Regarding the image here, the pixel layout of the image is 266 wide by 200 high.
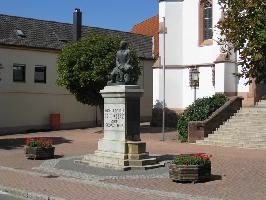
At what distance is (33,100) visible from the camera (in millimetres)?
35875

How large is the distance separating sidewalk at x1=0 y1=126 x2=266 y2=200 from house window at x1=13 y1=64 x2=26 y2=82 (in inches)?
633

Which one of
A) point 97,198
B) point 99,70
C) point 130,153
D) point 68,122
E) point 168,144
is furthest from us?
point 68,122

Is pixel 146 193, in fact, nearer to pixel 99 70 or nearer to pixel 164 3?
pixel 99 70

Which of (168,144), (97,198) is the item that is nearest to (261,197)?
(97,198)

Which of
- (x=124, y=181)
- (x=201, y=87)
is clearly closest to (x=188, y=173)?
(x=124, y=181)

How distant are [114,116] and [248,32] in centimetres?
756

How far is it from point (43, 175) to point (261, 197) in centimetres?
642

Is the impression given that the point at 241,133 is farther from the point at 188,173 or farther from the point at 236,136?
the point at 188,173

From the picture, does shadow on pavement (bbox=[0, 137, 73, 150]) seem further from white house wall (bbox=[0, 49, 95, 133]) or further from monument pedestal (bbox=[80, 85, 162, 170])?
monument pedestal (bbox=[80, 85, 162, 170])

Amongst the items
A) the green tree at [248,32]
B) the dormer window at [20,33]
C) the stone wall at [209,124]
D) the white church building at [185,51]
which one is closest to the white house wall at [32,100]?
the dormer window at [20,33]

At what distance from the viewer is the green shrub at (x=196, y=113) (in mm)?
26078

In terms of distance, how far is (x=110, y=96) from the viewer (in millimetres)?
16344

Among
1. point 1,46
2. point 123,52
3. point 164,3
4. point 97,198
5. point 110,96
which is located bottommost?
point 97,198

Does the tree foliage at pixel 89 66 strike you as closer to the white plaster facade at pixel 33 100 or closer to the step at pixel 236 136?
the white plaster facade at pixel 33 100
